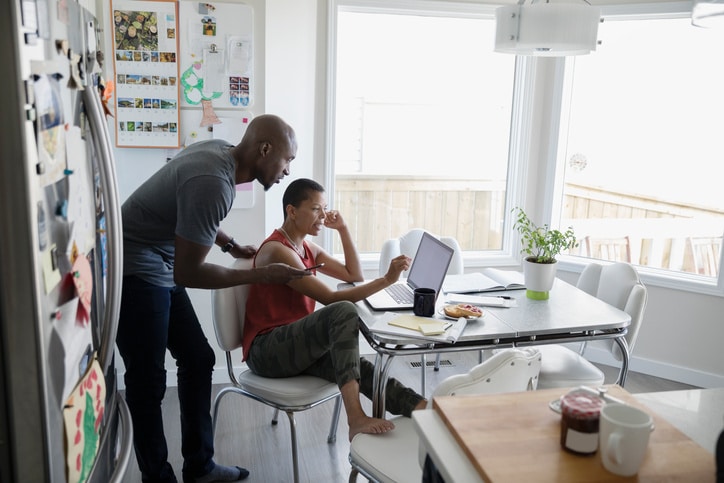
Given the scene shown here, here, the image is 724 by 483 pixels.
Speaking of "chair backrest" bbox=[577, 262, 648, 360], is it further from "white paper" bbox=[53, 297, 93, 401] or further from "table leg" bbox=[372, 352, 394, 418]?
"white paper" bbox=[53, 297, 93, 401]

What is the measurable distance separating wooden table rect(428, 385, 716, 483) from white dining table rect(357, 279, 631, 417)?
2.45 ft

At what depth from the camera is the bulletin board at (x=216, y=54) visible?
3.04 meters

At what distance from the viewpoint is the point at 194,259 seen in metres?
2.04

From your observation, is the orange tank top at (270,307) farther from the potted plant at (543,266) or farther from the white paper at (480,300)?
the potted plant at (543,266)

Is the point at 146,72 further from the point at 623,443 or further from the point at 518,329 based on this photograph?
the point at 623,443

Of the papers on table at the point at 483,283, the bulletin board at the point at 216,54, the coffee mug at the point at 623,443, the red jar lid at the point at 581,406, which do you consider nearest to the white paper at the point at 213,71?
the bulletin board at the point at 216,54

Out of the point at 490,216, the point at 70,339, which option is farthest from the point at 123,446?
the point at 490,216

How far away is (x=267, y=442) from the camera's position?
2855mm

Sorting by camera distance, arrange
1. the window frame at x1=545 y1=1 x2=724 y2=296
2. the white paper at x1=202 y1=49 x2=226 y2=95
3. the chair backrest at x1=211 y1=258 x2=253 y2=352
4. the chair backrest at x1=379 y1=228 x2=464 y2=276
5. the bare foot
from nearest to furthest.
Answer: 1. the bare foot
2. the chair backrest at x1=211 y1=258 x2=253 y2=352
3. the white paper at x1=202 y1=49 x2=226 y2=95
4. the chair backrest at x1=379 y1=228 x2=464 y2=276
5. the window frame at x1=545 y1=1 x2=724 y2=296

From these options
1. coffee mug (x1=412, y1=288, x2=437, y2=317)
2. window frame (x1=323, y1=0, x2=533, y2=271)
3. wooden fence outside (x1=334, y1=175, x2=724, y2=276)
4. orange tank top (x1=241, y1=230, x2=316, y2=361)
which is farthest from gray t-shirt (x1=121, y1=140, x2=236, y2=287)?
wooden fence outside (x1=334, y1=175, x2=724, y2=276)

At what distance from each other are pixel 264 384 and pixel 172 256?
1.84 ft

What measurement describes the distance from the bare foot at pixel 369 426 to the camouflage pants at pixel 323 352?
0.49 ft

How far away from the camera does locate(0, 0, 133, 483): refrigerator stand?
0.90 m

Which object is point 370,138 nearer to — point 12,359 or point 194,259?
point 194,259
